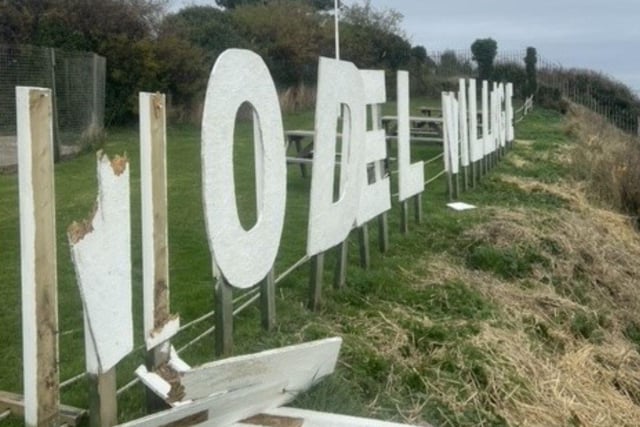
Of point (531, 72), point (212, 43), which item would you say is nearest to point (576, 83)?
point (531, 72)

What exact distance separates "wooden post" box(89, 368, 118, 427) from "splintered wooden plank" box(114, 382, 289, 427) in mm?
236

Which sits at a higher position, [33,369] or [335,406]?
[33,369]

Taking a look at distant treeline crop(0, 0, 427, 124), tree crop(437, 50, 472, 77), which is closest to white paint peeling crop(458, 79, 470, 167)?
distant treeline crop(0, 0, 427, 124)

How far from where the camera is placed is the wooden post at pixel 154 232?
342 centimetres

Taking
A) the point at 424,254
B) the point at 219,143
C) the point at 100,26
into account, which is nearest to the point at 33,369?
the point at 219,143

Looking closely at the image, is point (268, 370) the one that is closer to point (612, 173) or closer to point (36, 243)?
point (36, 243)

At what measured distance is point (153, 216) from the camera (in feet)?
11.4

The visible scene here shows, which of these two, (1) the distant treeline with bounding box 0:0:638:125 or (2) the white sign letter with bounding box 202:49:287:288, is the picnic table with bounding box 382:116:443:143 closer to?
(1) the distant treeline with bounding box 0:0:638:125

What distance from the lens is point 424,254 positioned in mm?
7445

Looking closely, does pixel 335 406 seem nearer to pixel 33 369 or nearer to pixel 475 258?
pixel 33 369

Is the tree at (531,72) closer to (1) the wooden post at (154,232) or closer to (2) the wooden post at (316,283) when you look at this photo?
(2) the wooden post at (316,283)

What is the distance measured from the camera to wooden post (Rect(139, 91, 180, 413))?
11.2ft

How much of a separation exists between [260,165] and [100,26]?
53.9ft

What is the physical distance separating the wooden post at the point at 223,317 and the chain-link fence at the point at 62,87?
908 cm
